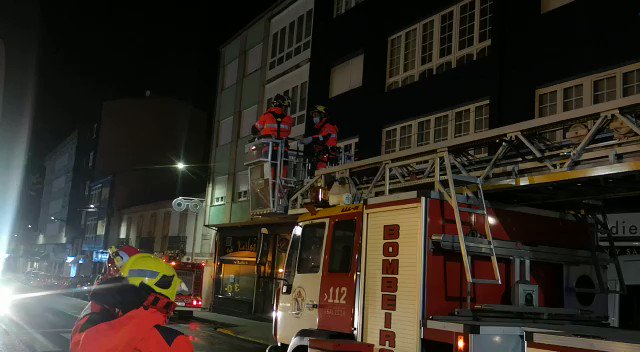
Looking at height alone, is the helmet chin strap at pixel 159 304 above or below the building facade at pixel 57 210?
below

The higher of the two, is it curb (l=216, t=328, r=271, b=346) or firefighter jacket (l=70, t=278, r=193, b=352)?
firefighter jacket (l=70, t=278, r=193, b=352)

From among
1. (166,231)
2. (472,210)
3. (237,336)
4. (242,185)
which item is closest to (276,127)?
(472,210)

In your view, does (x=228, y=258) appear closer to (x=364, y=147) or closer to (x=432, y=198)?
(x=364, y=147)

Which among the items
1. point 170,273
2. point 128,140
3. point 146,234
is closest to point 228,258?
point 146,234

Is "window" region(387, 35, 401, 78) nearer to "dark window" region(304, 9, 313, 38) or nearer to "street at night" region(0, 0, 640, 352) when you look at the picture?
"street at night" region(0, 0, 640, 352)

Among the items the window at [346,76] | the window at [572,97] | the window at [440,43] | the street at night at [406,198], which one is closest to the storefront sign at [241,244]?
the street at night at [406,198]

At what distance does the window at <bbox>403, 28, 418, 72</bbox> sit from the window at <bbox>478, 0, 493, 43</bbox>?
2502mm

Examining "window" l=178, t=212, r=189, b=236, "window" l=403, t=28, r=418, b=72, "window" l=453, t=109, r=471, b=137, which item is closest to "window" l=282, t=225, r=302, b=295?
"window" l=453, t=109, r=471, b=137

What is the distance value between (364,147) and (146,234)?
22008 mm

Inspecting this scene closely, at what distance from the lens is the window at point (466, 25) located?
15445 mm

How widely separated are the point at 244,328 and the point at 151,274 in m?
16.1

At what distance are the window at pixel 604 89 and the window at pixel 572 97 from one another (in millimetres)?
367

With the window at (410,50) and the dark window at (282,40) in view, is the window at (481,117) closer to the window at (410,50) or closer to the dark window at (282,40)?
the window at (410,50)

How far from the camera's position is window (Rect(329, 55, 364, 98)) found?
19.8 metres
